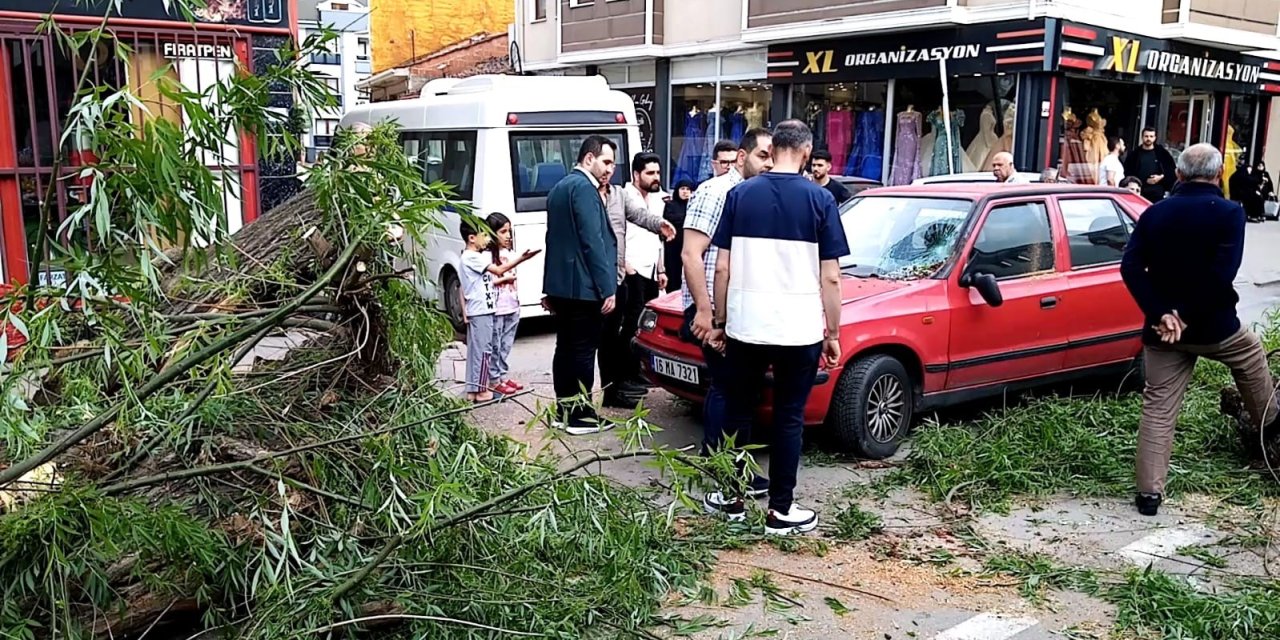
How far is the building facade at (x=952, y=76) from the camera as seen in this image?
51.6 ft

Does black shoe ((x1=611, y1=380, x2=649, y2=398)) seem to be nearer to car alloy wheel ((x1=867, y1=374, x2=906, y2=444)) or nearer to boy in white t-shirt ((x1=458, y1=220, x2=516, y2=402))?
boy in white t-shirt ((x1=458, y1=220, x2=516, y2=402))

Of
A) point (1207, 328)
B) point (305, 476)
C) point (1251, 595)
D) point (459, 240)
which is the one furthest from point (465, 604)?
point (459, 240)

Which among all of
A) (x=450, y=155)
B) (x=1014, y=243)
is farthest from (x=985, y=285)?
(x=450, y=155)

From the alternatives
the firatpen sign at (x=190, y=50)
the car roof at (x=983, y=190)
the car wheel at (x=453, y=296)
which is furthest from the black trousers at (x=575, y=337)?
the firatpen sign at (x=190, y=50)

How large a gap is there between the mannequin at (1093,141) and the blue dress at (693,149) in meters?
7.42

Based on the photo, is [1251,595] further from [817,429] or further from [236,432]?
[236,432]

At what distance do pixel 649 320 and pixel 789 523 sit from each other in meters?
2.09

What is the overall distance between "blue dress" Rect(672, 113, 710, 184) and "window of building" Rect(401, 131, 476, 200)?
1083cm

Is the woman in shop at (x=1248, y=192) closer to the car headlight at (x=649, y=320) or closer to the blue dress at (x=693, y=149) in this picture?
the blue dress at (x=693, y=149)

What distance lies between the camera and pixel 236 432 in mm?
3680

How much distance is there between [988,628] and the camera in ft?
12.9

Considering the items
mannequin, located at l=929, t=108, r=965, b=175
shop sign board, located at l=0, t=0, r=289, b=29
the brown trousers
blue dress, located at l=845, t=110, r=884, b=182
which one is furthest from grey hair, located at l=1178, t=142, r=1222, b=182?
blue dress, located at l=845, t=110, r=884, b=182

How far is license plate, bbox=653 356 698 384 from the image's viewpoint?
6.09 metres

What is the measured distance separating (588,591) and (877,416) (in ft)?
9.61
